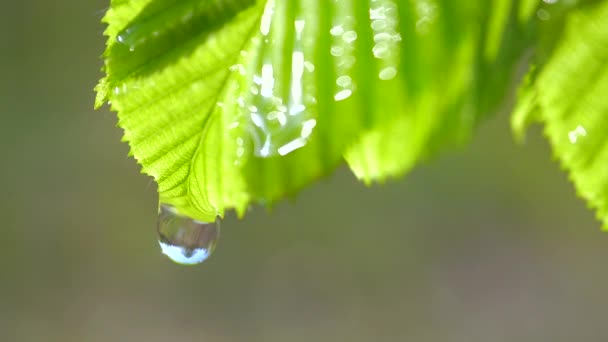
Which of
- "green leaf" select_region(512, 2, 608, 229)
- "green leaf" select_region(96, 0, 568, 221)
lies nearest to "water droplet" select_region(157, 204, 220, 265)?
"green leaf" select_region(96, 0, 568, 221)

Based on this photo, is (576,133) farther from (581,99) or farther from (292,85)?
(292,85)

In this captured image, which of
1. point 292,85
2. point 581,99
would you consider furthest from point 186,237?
point 581,99

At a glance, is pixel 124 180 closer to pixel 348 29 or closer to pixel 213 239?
pixel 213 239

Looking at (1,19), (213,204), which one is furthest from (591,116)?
(1,19)

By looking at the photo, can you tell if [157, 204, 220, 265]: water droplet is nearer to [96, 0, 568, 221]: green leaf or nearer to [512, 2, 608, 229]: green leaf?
[96, 0, 568, 221]: green leaf

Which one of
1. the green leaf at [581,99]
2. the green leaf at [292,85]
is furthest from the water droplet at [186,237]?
the green leaf at [581,99]

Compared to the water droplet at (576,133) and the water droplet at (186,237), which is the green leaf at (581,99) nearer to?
the water droplet at (576,133)
